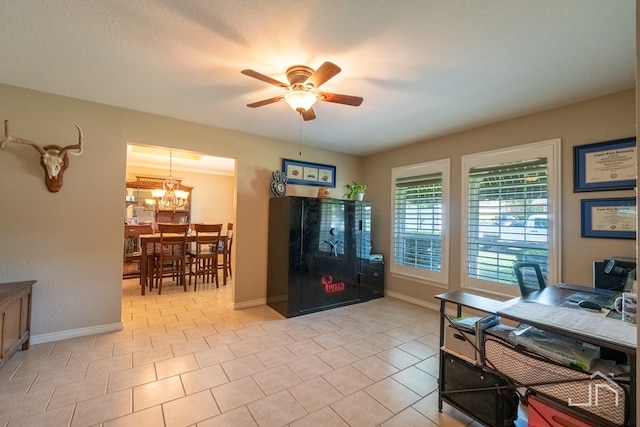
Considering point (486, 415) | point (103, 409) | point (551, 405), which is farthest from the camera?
point (103, 409)

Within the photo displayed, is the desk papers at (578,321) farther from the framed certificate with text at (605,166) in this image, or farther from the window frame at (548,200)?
the framed certificate with text at (605,166)

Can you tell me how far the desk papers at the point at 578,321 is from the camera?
1063mm

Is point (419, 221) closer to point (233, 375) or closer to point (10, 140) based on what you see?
point (233, 375)

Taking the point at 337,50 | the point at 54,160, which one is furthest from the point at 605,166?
the point at 54,160

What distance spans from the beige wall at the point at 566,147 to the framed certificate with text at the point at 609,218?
0.05 m

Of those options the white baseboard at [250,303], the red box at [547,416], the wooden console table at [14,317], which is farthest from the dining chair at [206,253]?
the red box at [547,416]

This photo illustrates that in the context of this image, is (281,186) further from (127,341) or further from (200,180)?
(200,180)

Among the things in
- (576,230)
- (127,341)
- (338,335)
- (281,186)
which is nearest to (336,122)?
(281,186)

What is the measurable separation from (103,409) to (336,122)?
3179 mm

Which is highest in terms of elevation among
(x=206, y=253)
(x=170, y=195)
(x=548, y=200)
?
(x=170, y=195)

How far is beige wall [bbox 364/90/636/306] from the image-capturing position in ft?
7.46

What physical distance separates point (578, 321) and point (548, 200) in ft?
6.16

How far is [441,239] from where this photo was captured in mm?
3533

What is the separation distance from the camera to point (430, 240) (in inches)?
145
